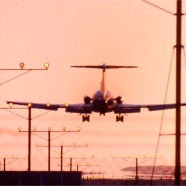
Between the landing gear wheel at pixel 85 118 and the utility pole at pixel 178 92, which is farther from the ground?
the landing gear wheel at pixel 85 118

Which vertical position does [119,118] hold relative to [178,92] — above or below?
above

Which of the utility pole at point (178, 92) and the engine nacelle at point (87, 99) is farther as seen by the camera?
the engine nacelle at point (87, 99)

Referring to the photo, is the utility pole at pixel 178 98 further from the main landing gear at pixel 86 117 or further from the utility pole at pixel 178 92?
the main landing gear at pixel 86 117

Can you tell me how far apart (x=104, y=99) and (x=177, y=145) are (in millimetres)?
71343

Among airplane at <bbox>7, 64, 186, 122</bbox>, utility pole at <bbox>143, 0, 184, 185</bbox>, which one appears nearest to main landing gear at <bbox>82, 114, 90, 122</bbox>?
airplane at <bbox>7, 64, 186, 122</bbox>

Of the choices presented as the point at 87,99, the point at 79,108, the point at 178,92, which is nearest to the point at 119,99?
the point at 79,108

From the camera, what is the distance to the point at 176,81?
37.2 m

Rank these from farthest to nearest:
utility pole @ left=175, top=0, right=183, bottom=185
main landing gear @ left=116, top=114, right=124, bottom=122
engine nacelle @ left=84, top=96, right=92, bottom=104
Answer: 1. main landing gear @ left=116, top=114, right=124, bottom=122
2. engine nacelle @ left=84, top=96, right=92, bottom=104
3. utility pole @ left=175, top=0, right=183, bottom=185

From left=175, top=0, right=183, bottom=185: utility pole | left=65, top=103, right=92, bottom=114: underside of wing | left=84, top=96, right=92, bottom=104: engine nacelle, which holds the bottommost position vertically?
left=175, top=0, right=183, bottom=185: utility pole

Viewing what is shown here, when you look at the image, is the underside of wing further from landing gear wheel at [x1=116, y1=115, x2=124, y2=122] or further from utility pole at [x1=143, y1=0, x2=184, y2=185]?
utility pole at [x1=143, y1=0, x2=184, y2=185]

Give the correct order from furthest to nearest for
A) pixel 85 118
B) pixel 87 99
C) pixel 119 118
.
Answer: pixel 119 118
pixel 85 118
pixel 87 99

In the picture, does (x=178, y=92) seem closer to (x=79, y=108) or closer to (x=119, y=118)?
(x=79, y=108)

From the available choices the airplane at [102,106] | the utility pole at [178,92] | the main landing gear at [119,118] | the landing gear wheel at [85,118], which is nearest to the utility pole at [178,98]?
the utility pole at [178,92]

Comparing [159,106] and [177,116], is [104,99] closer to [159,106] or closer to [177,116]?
[159,106]
